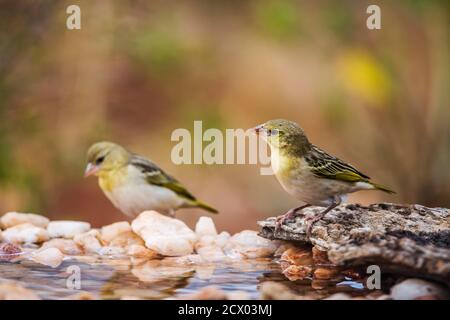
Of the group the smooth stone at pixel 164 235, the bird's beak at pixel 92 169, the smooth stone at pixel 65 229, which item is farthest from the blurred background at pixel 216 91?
the smooth stone at pixel 164 235

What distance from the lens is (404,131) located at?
24.1ft

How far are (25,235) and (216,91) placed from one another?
→ 539cm

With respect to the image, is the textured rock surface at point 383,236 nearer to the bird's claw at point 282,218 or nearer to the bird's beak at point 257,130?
the bird's claw at point 282,218

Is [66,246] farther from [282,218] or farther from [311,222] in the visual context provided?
[311,222]

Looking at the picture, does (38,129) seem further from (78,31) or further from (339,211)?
(339,211)

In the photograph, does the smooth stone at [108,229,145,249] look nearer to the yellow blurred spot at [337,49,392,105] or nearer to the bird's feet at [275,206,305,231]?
the bird's feet at [275,206,305,231]

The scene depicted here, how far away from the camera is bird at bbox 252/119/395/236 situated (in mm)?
3799

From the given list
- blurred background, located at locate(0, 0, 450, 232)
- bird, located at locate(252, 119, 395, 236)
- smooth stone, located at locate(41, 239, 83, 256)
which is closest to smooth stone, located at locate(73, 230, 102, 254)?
smooth stone, located at locate(41, 239, 83, 256)

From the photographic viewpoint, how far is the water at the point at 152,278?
316 centimetres

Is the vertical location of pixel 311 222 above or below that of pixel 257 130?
below

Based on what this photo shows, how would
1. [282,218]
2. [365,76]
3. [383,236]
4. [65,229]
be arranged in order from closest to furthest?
[383,236] → [282,218] → [65,229] → [365,76]

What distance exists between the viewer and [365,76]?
21.7 feet

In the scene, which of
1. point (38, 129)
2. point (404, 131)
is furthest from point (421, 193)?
point (38, 129)

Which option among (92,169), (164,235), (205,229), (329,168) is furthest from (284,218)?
(92,169)
